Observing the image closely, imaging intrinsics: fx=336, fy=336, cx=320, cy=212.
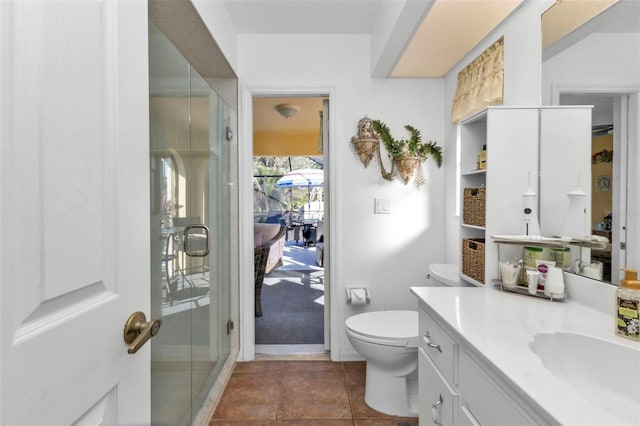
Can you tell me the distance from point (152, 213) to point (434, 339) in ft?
3.93

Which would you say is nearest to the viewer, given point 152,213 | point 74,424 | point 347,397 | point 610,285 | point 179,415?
point 74,424

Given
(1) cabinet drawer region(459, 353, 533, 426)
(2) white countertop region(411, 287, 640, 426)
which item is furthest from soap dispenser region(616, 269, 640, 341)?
(1) cabinet drawer region(459, 353, 533, 426)

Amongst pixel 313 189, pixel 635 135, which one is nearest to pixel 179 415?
pixel 635 135

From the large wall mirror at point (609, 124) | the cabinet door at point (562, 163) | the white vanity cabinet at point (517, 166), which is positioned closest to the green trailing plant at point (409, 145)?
the white vanity cabinet at point (517, 166)

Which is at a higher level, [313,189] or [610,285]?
[313,189]

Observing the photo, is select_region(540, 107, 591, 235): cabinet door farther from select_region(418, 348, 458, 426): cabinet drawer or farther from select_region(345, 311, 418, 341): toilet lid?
select_region(345, 311, 418, 341): toilet lid

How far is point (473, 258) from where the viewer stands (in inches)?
65.5

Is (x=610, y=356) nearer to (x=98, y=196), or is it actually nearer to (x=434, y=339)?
(x=434, y=339)

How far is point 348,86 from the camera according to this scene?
253cm

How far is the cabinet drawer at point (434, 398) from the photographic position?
1.07 metres

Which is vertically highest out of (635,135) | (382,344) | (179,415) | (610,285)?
(635,135)

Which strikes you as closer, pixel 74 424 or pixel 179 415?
pixel 74 424

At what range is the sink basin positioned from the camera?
809 mm

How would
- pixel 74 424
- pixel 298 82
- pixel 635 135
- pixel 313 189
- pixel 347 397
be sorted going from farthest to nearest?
1. pixel 313 189
2. pixel 298 82
3. pixel 347 397
4. pixel 635 135
5. pixel 74 424
